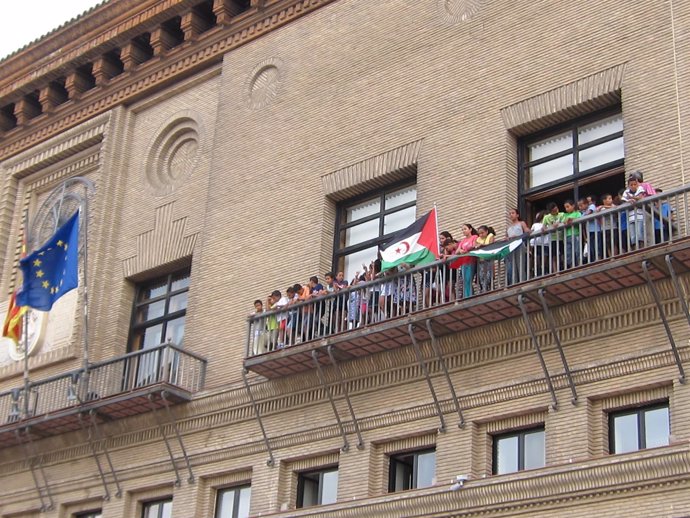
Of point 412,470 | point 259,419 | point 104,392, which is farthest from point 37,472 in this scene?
point 412,470

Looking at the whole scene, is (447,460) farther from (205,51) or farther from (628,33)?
(205,51)

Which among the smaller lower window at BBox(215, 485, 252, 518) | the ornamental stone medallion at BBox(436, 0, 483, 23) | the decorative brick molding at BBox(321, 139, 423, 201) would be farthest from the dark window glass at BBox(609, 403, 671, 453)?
the ornamental stone medallion at BBox(436, 0, 483, 23)

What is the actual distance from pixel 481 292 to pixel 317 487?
4896mm

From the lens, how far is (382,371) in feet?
72.4

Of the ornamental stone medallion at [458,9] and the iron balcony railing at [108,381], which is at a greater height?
the ornamental stone medallion at [458,9]

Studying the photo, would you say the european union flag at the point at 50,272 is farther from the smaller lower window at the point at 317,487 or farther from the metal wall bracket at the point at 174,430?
the smaller lower window at the point at 317,487

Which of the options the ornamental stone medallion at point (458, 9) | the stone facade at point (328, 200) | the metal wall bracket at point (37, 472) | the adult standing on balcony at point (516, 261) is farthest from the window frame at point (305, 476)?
the ornamental stone medallion at point (458, 9)

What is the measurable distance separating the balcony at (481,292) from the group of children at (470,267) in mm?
20

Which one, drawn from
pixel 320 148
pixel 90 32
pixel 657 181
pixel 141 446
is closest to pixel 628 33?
pixel 657 181

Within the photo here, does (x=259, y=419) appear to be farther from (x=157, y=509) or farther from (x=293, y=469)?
(x=157, y=509)

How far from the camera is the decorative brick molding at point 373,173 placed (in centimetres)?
2416

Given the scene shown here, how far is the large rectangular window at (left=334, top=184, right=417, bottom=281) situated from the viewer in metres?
24.4

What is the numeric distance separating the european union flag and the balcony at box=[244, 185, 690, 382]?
5.74 m

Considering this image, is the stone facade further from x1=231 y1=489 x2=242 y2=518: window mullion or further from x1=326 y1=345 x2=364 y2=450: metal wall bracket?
x1=231 y1=489 x2=242 y2=518: window mullion
